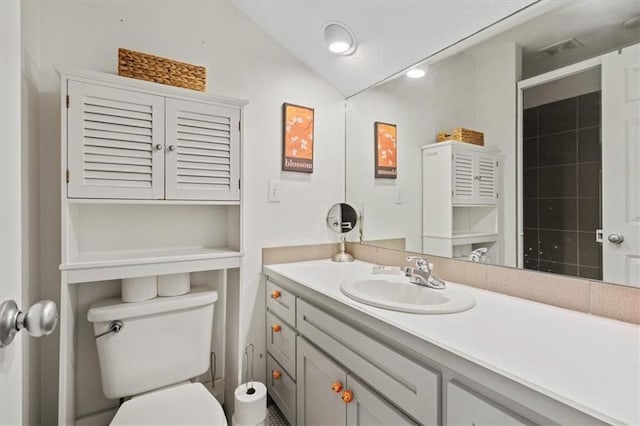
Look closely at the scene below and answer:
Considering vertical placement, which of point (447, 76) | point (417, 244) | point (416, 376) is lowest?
point (416, 376)

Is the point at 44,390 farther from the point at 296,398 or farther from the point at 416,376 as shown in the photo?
the point at 416,376

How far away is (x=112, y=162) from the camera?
1315 millimetres

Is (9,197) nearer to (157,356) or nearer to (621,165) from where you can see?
(157,356)

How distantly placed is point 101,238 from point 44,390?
70 cm

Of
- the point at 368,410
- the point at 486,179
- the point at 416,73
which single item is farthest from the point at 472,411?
the point at 416,73

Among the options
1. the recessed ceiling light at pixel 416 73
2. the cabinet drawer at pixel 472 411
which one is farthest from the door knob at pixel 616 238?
the recessed ceiling light at pixel 416 73

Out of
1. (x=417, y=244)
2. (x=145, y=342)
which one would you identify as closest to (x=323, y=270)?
(x=417, y=244)

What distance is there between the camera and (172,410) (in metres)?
1.20

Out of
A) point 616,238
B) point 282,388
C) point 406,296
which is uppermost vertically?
point 616,238

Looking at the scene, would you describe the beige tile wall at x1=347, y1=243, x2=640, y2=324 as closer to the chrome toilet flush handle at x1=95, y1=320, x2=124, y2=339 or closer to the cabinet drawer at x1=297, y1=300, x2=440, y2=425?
the cabinet drawer at x1=297, y1=300, x2=440, y2=425

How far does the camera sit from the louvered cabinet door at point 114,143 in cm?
125

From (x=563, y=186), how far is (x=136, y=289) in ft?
A: 5.79

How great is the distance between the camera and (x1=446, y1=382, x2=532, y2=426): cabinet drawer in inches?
25.6

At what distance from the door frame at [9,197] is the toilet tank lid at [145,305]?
2.53 ft
